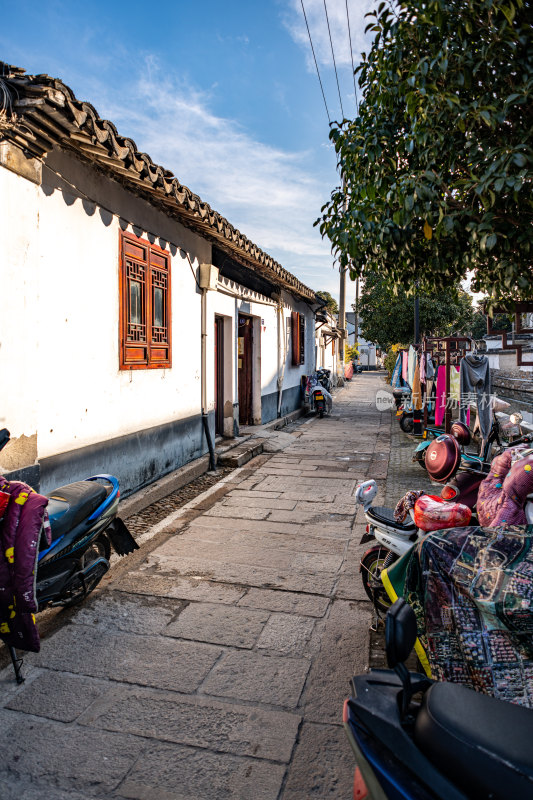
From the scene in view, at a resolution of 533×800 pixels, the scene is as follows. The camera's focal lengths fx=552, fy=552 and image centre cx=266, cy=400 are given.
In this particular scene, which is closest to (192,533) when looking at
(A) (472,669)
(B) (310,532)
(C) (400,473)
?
(B) (310,532)

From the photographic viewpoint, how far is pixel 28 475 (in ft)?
14.7

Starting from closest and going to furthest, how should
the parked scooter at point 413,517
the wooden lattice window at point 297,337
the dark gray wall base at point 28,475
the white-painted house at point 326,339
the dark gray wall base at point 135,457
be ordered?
the parked scooter at point 413,517
the dark gray wall base at point 28,475
the dark gray wall base at point 135,457
the wooden lattice window at point 297,337
the white-painted house at point 326,339

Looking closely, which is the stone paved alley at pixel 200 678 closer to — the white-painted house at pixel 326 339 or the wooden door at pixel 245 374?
the wooden door at pixel 245 374

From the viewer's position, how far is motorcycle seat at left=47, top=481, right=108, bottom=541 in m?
3.59

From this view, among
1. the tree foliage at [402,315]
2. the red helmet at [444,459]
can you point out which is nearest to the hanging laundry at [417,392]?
the red helmet at [444,459]

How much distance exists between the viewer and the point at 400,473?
886cm

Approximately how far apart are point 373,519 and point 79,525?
6.62ft

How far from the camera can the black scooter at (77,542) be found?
350cm

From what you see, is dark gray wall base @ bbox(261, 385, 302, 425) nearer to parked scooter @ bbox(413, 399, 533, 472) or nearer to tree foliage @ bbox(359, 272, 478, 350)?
parked scooter @ bbox(413, 399, 533, 472)

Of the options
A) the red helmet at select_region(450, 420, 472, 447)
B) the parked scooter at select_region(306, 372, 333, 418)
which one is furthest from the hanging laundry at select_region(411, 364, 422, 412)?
the red helmet at select_region(450, 420, 472, 447)

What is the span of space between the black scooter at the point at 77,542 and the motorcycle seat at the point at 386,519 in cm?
189

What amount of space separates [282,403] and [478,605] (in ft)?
42.7

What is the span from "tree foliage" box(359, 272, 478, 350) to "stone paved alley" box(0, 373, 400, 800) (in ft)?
70.9

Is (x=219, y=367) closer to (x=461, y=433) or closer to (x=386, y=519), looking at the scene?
(x=461, y=433)
